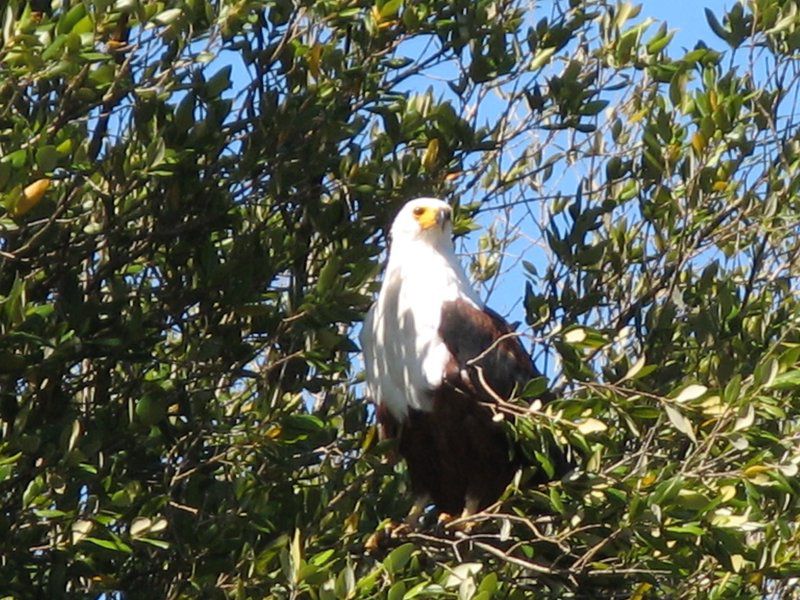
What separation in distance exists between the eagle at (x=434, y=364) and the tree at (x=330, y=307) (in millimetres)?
144

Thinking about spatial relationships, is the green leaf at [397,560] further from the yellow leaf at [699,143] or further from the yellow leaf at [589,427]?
the yellow leaf at [699,143]

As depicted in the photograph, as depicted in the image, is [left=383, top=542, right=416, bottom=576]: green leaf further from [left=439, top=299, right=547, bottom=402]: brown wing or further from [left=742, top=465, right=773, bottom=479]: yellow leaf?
[left=439, top=299, right=547, bottom=402]: brown wing

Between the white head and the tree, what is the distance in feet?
0.26

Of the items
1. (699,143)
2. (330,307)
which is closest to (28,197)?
(330,307)

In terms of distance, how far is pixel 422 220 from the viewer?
536cm

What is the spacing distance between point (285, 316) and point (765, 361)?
1371 mm

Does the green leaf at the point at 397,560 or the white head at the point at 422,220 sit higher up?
the white head at the point at 422,220

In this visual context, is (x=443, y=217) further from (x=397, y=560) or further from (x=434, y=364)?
(x=397, y=560)

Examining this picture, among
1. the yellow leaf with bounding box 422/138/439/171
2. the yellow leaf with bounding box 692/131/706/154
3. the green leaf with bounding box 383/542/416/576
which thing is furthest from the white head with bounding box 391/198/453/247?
the green leaf with bounding box 383/542/416/576

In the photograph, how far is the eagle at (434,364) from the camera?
5.46 m

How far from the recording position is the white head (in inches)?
210

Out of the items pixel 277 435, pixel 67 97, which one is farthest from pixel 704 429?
pixel 67 97

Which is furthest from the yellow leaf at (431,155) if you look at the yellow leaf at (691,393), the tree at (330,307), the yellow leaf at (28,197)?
the yellow leaf at (28,197)

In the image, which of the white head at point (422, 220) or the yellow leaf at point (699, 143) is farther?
the white head at point (422, 220)
